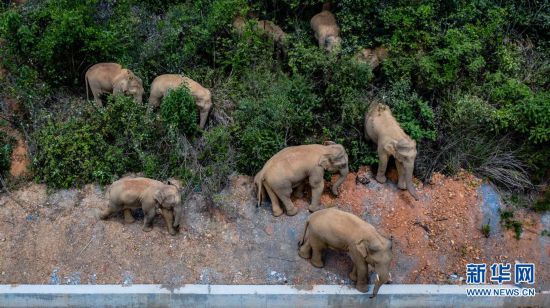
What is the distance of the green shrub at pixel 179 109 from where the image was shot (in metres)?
10.8

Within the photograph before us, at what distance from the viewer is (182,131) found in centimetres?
1112

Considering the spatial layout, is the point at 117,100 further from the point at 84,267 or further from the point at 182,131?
the point at 84,267

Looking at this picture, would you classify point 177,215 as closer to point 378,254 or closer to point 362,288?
point 362,288

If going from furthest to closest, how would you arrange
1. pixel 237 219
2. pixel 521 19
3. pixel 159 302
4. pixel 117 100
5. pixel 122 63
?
pixel 521 19 < pixel 122 63 < pixel 117 100 < pixel 237 219 < pixel 159 302

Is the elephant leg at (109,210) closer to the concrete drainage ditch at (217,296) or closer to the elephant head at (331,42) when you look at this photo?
the concrete drainage ditch at (217,296)

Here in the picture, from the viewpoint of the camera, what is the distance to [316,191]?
10.3 meters

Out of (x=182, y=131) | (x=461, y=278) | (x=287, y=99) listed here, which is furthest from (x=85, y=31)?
(x=461, y=278)

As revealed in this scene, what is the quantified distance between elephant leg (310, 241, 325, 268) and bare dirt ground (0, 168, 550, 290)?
0.14 m

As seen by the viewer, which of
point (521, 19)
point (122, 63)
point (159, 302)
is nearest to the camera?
point (159, 302)

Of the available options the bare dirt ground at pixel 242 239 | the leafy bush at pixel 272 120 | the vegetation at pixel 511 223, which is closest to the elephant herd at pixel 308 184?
the bare dirt ground at pixel 242 239

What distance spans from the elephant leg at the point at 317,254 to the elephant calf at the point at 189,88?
3.35 meters

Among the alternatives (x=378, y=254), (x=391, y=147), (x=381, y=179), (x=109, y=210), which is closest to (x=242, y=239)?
(x=109, y=210)

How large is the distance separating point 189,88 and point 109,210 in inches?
105

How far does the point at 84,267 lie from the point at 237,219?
8.45ft
